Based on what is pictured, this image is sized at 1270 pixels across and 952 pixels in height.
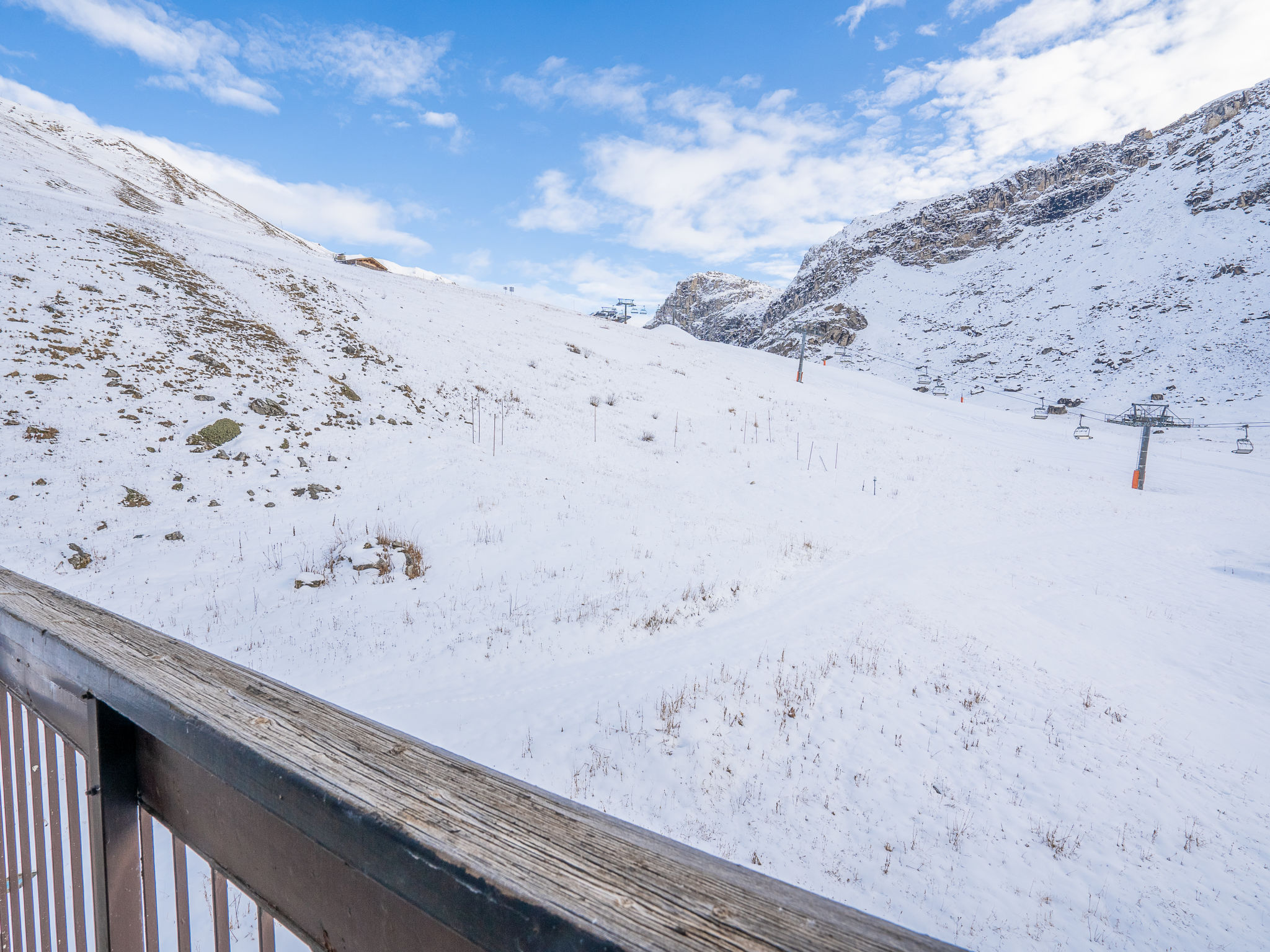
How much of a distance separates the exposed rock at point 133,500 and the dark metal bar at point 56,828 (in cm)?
1264

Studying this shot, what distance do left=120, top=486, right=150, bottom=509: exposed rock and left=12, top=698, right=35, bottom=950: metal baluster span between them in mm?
12417

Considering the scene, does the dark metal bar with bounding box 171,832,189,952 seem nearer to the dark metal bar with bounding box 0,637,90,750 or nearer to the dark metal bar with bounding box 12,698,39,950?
the dark metal bar with bounding box 0,637,90,750

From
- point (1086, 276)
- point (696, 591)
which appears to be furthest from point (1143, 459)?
point (1086, 276)

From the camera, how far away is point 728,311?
15762cm

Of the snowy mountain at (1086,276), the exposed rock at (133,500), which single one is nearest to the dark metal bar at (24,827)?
the exposed rock at (133,500)

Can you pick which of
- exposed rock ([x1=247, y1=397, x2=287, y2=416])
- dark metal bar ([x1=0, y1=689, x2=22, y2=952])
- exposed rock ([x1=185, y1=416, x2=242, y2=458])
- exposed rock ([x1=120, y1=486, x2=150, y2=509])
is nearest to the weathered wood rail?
dark metal bar ([x1=0, y1=689, x2=22, y2=952])

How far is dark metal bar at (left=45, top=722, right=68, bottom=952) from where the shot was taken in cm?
141

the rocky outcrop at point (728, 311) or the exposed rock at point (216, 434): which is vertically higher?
the rocky outcrop at point (728, 311)

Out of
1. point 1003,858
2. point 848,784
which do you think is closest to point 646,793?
point 848,784

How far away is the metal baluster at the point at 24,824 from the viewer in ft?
5.03

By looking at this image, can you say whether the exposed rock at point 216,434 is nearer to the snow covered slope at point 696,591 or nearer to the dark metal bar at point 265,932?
the snow covered slope at point 696,591

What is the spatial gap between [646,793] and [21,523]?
1189cm

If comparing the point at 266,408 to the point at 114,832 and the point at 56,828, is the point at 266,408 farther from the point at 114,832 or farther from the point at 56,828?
the point at 114,832

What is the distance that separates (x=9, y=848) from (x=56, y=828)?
0.50 meters
